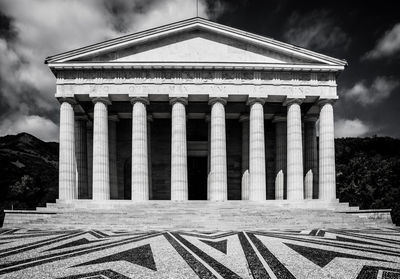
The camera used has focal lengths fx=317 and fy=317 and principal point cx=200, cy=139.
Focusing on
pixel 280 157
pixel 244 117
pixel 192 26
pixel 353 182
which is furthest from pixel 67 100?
pixel 353 182

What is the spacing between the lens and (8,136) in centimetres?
11650

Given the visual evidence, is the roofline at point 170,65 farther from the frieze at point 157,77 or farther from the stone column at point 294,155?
the stone column at point 294,155

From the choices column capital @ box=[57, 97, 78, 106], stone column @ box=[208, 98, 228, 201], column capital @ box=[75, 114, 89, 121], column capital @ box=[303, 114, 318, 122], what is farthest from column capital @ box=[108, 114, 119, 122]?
column capital @ box=[303, 114, 318, 122]

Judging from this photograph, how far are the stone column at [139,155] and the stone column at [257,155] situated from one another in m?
10.2

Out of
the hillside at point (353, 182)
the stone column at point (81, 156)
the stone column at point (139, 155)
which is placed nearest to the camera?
the stone column at point (139, 155)

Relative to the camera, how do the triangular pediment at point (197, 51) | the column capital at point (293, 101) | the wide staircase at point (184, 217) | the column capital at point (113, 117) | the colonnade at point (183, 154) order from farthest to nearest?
the column capital at point (113, 117), the column capital at point (293, 101), the triangular pediment at point (197, 51), the colonnade at point (183, 154), the wide staircase at point (184, 217)

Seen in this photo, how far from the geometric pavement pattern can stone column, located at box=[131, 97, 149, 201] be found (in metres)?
13.3

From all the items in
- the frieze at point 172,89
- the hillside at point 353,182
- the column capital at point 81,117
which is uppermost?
the frieze at point 172,89

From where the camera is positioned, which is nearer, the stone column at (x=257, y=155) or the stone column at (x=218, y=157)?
the stone column at (x=218, y=157)

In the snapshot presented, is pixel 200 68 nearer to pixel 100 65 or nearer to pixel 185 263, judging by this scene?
pixel 100 65

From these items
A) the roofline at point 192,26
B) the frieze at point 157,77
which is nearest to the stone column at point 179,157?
the frieze at point 157,77

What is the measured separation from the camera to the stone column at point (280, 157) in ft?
115

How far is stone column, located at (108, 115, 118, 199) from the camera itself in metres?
34.9

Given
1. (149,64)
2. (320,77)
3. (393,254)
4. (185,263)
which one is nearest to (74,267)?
(185,263)
